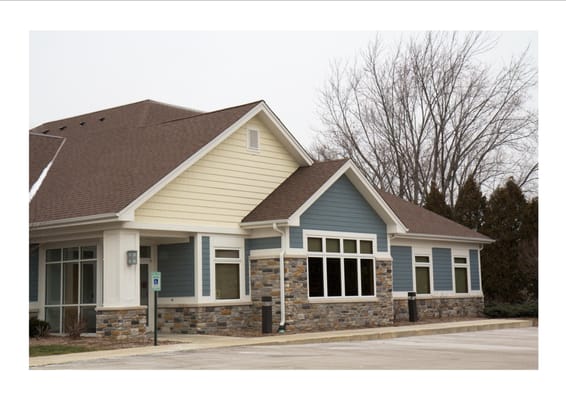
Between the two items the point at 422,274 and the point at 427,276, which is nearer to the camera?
the point at 422,274

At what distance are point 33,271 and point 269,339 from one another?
6850mm

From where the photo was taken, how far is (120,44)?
31.8m

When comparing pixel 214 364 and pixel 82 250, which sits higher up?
pixel 82 250

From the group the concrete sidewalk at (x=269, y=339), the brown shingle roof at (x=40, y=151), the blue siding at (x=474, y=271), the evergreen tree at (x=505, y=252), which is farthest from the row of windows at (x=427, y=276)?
the brown shingle roof at (x=40, y=151)

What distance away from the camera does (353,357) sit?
1478cm

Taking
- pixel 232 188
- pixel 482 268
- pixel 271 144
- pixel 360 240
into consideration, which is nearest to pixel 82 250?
pixel 232 188

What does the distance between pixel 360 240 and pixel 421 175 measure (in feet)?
59.0

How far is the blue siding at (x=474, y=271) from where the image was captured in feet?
95.7

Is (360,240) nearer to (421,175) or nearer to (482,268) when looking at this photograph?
(482,268)

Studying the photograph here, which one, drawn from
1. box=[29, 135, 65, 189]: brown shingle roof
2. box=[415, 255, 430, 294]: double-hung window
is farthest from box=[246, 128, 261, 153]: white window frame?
box=[415, 255, 430, 294]: double-hung window

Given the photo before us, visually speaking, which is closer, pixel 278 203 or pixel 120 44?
pixel 278 203

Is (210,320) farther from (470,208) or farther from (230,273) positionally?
(470,208)

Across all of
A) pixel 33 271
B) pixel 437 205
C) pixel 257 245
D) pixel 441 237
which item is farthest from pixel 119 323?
pixel 437 205

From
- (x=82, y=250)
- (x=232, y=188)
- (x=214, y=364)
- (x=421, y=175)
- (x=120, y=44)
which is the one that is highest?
(x=120, y=44)
